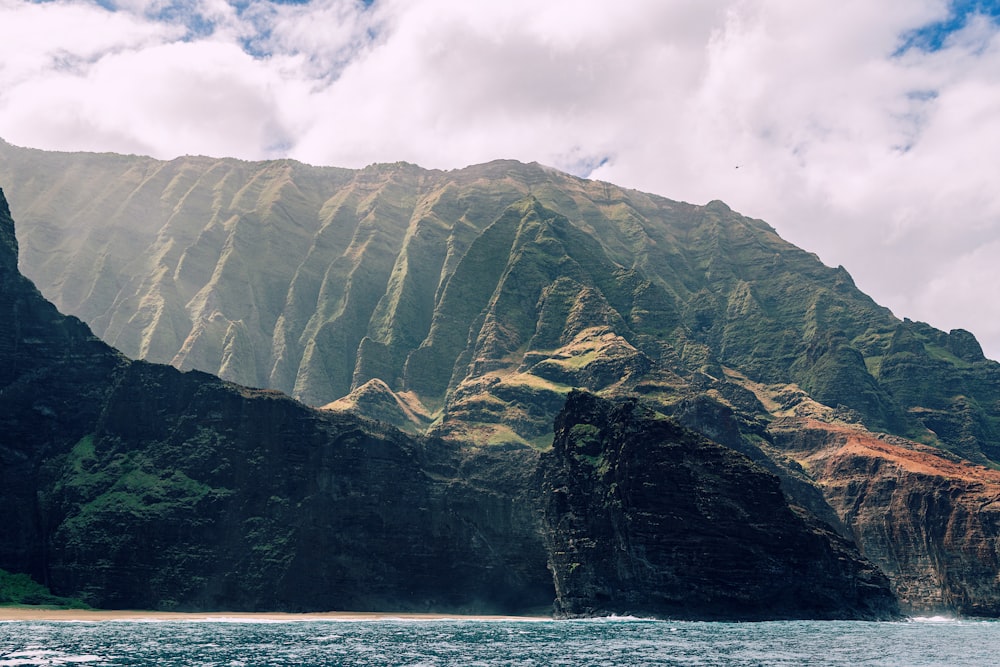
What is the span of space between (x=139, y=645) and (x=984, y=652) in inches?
4588

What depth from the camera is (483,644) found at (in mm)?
151625

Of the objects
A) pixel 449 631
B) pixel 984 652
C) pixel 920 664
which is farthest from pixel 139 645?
pixel 984 652

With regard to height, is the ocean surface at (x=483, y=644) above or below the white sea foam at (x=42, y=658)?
above

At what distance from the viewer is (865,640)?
16112 cm

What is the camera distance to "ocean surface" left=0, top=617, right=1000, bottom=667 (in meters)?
122

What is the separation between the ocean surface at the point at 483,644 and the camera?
122 metres

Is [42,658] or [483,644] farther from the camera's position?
[483,644]

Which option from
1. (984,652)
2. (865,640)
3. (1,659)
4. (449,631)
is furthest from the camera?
(449,631)

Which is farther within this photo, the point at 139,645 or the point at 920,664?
the point at 139,645

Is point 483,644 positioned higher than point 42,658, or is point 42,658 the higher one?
point 483,644

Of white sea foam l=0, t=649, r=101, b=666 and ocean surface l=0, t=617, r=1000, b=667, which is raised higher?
ocean surface l=0, t=617, r=1000, b=667

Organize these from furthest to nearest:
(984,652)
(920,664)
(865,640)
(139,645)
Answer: (865,640), (984,652), (139,645), (920,664)

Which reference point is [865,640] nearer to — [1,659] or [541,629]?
[541,629]

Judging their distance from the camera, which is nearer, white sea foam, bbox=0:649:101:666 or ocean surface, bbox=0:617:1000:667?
white sea foam, bbox=0:649:101:666
